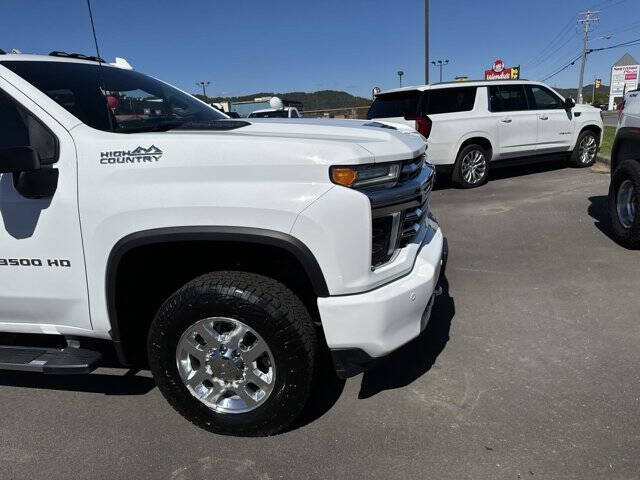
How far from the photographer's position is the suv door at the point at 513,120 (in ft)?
29.9

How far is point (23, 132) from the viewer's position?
8.42 feet

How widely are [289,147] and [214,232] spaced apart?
0.51m

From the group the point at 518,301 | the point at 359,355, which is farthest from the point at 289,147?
the point at 518,301

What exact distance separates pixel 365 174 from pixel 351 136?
0.33 m

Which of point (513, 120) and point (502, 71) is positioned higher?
point (502, 71)

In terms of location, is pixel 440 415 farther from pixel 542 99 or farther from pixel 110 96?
pixel 542 99

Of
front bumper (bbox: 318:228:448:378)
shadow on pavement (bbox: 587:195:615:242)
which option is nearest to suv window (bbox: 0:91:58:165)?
front bumper (bbox: 318:228:448:378)

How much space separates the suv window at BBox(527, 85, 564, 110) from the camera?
31.2 ft

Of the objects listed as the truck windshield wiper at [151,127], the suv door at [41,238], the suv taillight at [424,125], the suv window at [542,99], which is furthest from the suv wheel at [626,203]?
the suv door at [41,238]

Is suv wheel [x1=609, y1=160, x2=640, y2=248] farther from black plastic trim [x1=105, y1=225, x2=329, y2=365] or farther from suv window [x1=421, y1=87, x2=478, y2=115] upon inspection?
black plastic trim [x1=105, y1=225, x2=329, y2=365]

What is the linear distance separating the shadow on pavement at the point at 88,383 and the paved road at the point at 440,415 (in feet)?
0.04

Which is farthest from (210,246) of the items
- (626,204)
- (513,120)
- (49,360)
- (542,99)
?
(542,99)

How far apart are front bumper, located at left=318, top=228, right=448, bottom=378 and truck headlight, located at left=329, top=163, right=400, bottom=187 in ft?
1.62

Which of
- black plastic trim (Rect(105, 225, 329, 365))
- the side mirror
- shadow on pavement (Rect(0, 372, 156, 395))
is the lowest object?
shadow on pavement (Rect(0, 372, 156, 395))
